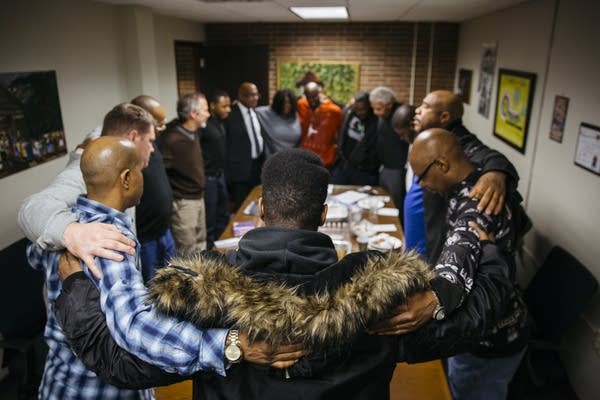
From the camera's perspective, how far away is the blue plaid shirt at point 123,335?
90 cm

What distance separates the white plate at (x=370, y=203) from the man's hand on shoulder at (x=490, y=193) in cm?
158

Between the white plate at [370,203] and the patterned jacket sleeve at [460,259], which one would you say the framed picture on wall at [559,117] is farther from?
the patterned jacket sleeve at [460,259]

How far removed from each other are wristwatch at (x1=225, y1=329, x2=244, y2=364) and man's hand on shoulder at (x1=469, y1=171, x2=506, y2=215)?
1.09 metres

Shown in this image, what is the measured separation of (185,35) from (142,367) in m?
5.95

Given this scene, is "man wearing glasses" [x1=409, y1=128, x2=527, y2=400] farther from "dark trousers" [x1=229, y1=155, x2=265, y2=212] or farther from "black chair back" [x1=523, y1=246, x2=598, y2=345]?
"dark trousers" [x1=229, y1=155, x2=265, y2=212]

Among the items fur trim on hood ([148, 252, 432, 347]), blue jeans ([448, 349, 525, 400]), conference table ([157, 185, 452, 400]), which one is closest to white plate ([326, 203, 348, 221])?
conference table ([157, 185, 452, 400])

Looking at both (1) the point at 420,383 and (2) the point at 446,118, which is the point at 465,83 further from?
(1) the point at 420,383

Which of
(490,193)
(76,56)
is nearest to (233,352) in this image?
(490,193)

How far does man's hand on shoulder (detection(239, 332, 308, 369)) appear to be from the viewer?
866 mm

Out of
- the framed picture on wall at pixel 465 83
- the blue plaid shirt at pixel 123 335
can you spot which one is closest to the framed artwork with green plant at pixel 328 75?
the framed picture on wall at pixel 465 83

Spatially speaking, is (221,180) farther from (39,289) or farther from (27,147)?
(39,289)

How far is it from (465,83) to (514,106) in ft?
6.86

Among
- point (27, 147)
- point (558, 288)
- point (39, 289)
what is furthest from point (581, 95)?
point (27, 147)

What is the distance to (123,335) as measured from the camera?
0.94m
